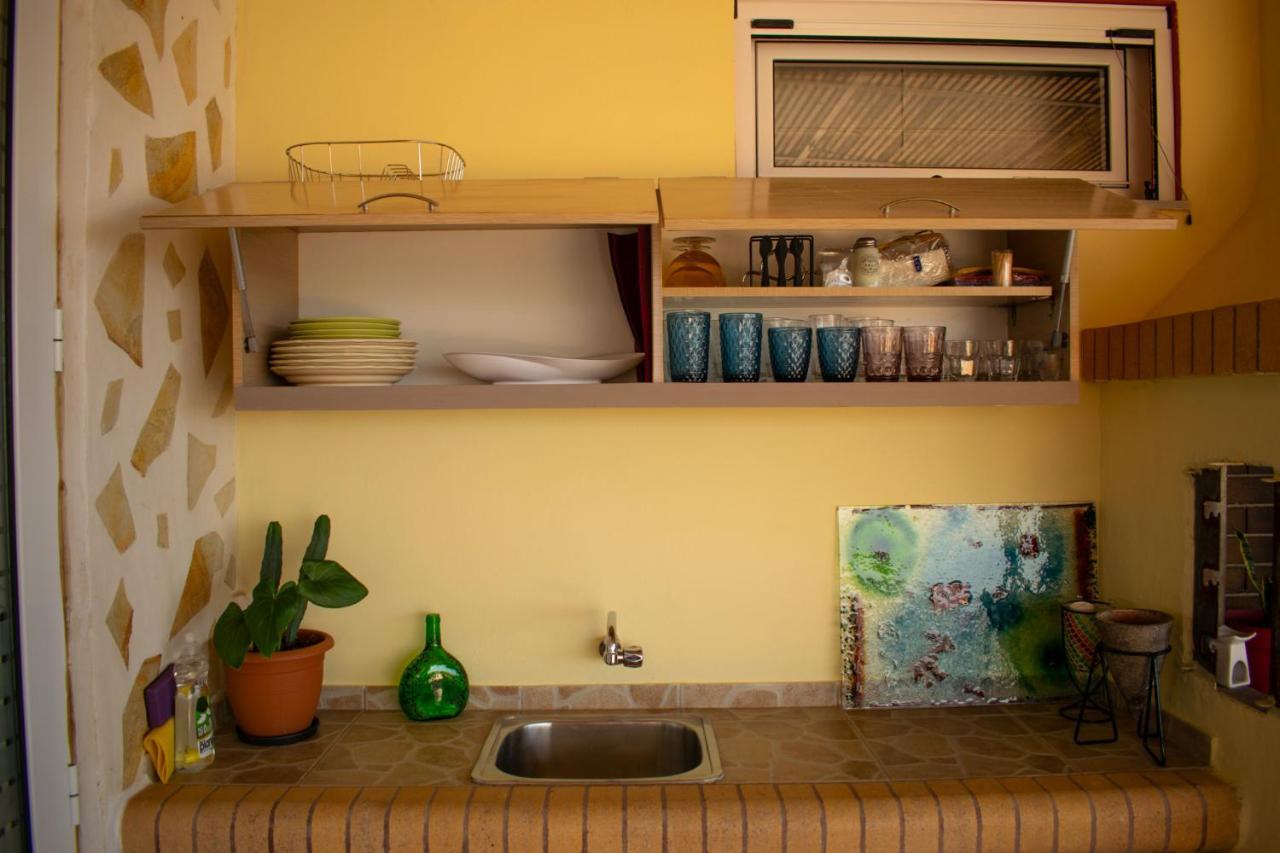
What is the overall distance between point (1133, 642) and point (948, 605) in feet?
1.43

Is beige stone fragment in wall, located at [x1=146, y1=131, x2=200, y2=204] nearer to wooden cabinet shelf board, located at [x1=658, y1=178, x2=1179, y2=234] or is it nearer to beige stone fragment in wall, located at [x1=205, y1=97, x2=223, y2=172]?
beige stone fragment in wall, located at [x1=205, y1=97, x2=223, y2=172]

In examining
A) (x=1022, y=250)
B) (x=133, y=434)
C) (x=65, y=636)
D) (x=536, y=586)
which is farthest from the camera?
(x=536, y=586)

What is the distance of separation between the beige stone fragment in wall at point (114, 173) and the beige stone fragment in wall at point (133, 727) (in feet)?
2.89

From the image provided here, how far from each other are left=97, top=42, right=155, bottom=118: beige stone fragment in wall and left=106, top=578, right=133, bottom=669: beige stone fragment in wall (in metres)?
0.89

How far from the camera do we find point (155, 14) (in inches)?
77.0

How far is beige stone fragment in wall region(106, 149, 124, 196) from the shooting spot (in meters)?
1.80

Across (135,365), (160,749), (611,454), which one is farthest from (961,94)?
(160,749)

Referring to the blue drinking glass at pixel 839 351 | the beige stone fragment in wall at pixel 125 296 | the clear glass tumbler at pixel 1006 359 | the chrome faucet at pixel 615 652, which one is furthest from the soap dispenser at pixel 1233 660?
the beige stone fragment in wall at pixel 125 296

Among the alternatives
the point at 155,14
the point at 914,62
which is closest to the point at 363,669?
the point at 155,14

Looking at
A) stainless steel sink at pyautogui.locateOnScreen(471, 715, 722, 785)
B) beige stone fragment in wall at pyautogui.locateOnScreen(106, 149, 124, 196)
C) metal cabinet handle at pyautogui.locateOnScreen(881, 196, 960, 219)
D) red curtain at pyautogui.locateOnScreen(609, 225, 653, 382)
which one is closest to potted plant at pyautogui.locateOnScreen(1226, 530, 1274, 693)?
metal cabinet handle at pyautogui.locateOnScreen(881, 196, 960, 219)

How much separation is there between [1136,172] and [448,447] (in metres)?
1.76

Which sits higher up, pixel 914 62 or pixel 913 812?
pixel 914 62

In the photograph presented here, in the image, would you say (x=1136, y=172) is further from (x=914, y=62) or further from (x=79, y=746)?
(x=79, y=746)

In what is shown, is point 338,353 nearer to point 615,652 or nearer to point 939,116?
point 615,652
